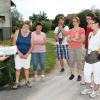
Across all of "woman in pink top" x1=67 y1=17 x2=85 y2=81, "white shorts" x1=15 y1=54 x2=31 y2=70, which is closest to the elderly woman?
"woman in pink top" x1=67 y1=17 x2=85 y2=81

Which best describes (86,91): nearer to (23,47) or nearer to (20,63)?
(20,63)

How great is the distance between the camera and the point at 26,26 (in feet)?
35.7

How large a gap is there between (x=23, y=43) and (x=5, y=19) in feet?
125

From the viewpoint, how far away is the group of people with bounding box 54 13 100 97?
9.62m

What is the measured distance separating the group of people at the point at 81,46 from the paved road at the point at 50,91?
28 centimetres

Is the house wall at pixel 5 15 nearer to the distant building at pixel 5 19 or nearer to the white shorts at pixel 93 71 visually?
the distant building at pixel 5 19

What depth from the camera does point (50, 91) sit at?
10500 millimetres

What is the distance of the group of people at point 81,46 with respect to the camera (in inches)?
379

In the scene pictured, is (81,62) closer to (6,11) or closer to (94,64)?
(94,64)

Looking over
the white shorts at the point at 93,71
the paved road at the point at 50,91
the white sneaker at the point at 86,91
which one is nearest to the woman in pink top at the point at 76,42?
the paved road at the point at 50,91

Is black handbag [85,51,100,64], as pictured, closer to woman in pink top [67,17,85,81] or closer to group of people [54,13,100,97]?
group of people [54,13,100,97]

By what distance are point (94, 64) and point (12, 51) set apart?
2306 millimetres

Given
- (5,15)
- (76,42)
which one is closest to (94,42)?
(76,42)

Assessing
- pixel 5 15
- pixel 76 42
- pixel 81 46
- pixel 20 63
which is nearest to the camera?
pixel 20 63
